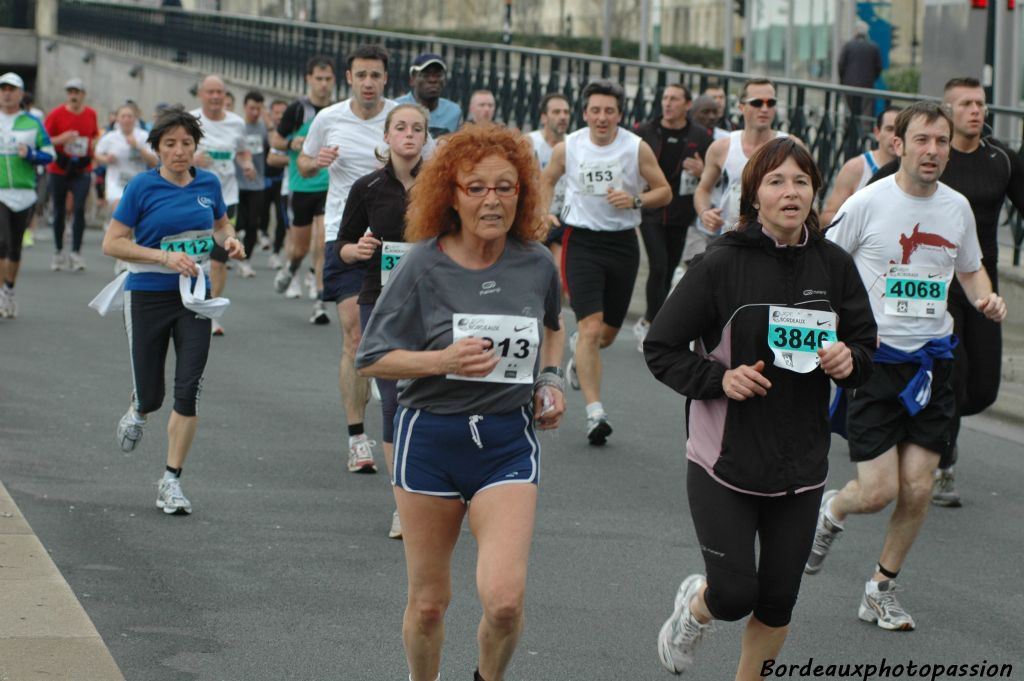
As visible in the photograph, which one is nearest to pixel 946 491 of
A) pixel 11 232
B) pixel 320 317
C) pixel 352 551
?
pixel 352 551

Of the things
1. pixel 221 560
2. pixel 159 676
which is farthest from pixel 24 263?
pixel 159 676

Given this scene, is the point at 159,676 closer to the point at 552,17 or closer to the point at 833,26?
the point at 833,26

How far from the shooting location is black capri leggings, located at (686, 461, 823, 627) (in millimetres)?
5230

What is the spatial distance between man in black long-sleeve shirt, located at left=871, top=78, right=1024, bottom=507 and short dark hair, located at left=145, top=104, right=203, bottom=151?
317 centimetres

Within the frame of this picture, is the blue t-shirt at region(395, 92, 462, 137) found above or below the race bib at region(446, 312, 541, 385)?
above

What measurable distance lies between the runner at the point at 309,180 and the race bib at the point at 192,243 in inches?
196

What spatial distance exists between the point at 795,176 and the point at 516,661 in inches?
77.5

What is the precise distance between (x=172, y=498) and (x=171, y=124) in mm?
1706

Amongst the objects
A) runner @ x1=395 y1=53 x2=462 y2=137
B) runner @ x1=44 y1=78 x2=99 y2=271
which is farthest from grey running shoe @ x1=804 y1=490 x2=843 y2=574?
runner @ x1=44 y1=78 x2=99 y2=271

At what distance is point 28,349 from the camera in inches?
540

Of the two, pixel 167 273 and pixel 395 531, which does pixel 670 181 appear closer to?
pixel 167 273

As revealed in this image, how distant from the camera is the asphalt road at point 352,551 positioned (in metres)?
6.25

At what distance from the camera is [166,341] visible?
330 inches

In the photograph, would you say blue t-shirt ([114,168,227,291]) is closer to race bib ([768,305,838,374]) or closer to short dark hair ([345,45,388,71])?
short dark hair ([345,45,388,71])
